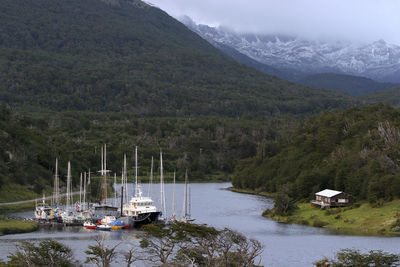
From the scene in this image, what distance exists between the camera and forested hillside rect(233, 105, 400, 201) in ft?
381

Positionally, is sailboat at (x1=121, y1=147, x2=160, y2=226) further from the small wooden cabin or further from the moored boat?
the small wooden cabin

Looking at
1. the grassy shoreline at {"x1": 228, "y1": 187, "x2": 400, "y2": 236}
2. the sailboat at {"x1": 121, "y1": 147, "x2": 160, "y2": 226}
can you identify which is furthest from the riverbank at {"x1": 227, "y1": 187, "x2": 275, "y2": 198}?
the sailboat at {"x1": 121, "y1": 147, "x2": 160, "y2": 226}

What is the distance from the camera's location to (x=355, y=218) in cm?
10138

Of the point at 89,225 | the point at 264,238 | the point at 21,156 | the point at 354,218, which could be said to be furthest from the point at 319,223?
the point at 21,156

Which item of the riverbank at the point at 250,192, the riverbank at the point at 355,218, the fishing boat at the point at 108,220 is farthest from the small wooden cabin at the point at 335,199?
the riverbank at the point at 250,192

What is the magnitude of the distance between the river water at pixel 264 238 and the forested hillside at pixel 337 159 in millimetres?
14412

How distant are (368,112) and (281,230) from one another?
250 ft

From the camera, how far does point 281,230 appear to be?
327 ft

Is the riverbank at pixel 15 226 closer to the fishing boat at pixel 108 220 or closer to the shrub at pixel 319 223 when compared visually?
the fishing boat at pixel 108 220

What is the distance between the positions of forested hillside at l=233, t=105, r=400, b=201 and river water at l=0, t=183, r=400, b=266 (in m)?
14.4

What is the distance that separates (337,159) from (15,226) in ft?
232

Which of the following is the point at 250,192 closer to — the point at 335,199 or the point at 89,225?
the point at 335,199

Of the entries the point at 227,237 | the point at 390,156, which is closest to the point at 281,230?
the point at 390,156

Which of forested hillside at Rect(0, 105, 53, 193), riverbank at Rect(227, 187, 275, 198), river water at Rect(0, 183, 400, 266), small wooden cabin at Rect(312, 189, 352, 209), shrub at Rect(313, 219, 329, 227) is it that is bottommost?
river water at Rect(0, 183, 400, 266)
